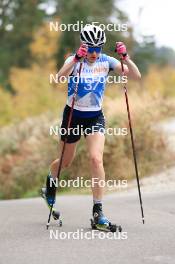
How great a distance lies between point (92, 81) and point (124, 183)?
6743mm

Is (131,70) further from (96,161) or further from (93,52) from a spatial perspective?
(96,161)

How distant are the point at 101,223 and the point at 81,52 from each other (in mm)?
1770

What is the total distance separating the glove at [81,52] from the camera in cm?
789

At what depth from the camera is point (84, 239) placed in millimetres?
7531

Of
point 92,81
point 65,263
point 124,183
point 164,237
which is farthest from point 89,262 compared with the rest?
point 124,183

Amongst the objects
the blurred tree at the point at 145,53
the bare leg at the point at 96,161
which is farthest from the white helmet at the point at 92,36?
the blurred tree at the point at 145,53

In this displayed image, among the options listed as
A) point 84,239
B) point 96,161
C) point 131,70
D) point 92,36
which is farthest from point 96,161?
point 92,36

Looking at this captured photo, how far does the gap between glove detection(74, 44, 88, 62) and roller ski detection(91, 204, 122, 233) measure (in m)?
1.55

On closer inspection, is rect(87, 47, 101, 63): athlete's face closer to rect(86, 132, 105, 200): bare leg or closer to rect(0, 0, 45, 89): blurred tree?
rect(86, 132, 105, 200): bare leg

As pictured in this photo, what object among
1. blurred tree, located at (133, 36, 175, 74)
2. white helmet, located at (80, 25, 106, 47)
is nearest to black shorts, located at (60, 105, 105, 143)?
white helmet, located at (80, 25, 106, 47)

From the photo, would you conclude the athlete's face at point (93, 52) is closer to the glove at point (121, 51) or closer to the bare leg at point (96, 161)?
the glove at point (121, 51)

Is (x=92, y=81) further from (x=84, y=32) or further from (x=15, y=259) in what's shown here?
(x=15, y=259)

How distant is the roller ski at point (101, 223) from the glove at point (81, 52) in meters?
1.55

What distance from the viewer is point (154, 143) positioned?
645 inches
